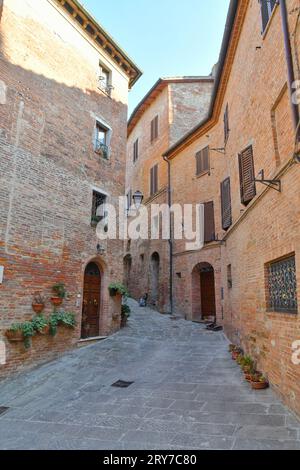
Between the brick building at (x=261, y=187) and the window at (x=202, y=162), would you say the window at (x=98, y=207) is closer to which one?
the brick building at (x=261, y=187)

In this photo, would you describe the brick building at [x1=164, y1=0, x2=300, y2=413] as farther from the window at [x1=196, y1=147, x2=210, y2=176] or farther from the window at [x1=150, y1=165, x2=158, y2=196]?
the window at [x1=150, y1=165, x2=158, y2=196]

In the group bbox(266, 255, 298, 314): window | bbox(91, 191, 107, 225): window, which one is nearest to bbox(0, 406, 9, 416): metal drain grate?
bbox(266, 255, 298, 314): window

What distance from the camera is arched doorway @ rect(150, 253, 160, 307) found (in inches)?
695

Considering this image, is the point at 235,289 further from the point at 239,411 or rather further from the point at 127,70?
the point at 127,70

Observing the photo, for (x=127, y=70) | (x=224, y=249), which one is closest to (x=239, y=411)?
(x=224, y=249)

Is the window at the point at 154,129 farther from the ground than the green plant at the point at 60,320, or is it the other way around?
the window at the point at 154,129

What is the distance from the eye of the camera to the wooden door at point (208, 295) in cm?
Answer: 1412

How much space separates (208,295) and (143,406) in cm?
954

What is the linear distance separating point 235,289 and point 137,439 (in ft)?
19.3

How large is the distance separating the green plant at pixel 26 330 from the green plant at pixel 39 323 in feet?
0.38

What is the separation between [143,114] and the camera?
21.5 metres

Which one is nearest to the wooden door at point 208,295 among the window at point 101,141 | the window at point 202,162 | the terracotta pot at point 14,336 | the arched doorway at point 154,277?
the arched doorway at point 154,277

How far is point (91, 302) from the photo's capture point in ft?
34.2

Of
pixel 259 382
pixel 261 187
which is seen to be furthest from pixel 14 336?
pixel 261 187
